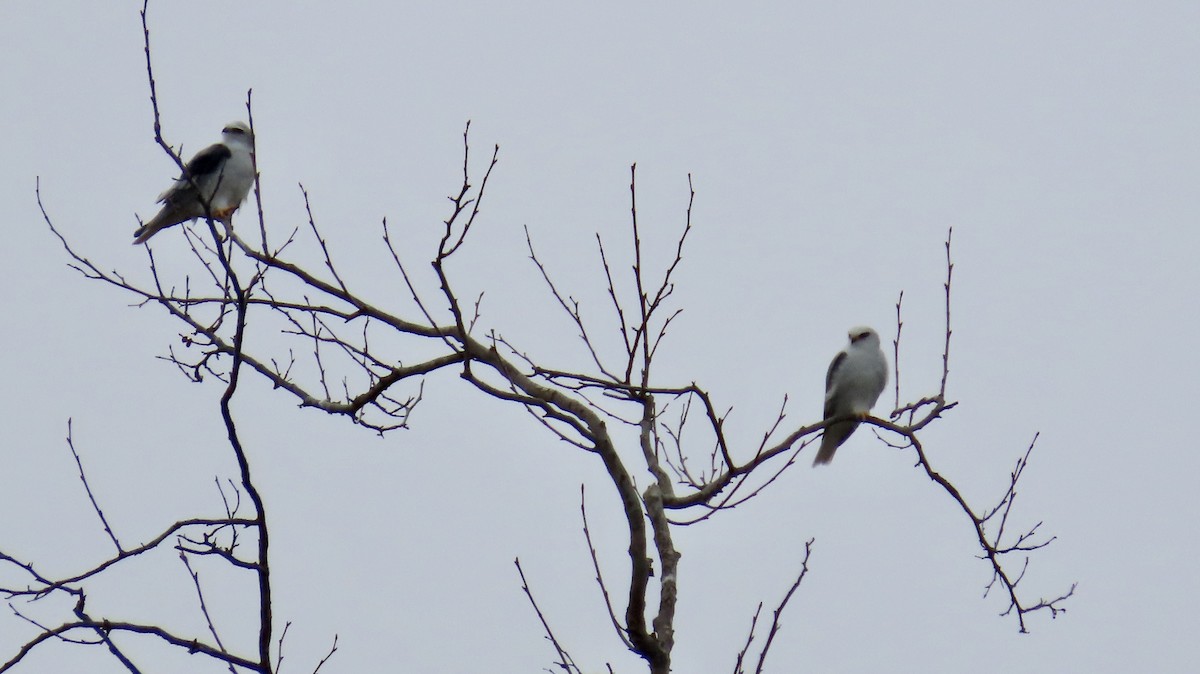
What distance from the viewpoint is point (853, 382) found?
729 centimetres

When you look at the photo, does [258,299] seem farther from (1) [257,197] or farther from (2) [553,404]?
(2) [553,404]

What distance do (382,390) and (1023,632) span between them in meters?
2.54

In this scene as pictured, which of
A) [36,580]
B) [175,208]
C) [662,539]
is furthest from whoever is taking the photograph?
[175,208]

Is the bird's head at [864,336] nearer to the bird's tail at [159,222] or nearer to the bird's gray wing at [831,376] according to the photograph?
the bird's gray wing at [831,376]

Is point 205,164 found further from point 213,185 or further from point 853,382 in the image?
point 853,382

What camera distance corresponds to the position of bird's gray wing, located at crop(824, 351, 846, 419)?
24.4 feet

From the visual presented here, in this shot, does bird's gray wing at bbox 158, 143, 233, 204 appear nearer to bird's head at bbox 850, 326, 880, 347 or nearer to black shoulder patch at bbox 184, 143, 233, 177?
black shoulder patch at bbox 184, 143, 233, 177

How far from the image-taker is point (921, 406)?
4.55 metres

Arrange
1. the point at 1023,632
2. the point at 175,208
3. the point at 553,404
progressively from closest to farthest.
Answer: the point at 553,404 → the point at 1023,632 → the point at 175,208

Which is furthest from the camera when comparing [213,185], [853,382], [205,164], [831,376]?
[205,164]

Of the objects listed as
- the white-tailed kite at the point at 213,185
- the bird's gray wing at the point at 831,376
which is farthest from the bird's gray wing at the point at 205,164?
the bird's gray wing at the point at 831,376

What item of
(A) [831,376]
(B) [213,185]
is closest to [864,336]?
(A) [831,376]

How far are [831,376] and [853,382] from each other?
25cm

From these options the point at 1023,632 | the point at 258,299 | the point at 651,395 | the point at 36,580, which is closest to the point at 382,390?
the point at 258,299
